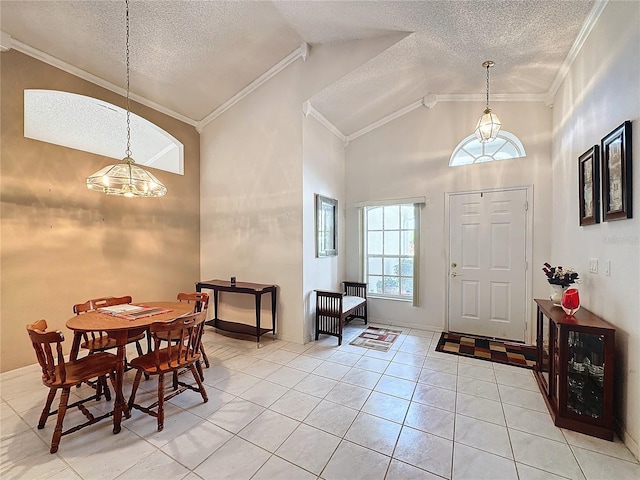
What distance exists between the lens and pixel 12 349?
288cm

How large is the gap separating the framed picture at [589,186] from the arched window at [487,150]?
127 centimetres

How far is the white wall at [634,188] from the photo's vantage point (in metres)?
1.82

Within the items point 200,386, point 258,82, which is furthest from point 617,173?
point 258,82

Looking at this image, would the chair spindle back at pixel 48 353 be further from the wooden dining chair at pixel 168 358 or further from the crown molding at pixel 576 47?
the crown molding at pixel 576 47

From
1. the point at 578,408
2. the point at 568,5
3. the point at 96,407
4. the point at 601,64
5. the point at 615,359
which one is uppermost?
the point at 568,5

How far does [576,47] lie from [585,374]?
2.92 metres

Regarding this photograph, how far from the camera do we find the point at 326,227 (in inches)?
169

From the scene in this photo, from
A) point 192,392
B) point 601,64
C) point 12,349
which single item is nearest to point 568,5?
point 601,64

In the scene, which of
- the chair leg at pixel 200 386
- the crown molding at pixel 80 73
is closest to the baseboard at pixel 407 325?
the chair leg at pixel 200 386

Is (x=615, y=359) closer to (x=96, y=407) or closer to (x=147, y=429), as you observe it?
(x=147, y=429)

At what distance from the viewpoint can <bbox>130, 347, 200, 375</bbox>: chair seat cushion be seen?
2.12 metres

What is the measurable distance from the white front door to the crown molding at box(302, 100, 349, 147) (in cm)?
204

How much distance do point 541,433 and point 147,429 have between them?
2.83m

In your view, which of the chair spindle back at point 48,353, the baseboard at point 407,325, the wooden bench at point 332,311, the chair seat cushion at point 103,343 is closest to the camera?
the chair spindle back at point 48,353
